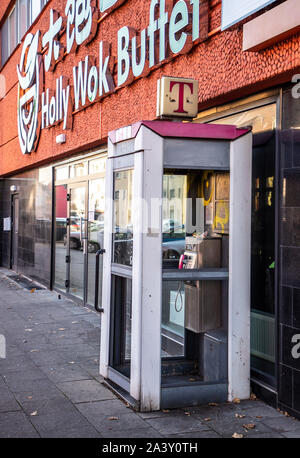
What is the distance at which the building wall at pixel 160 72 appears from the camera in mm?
4969

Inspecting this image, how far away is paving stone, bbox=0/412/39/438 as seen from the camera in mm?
4271

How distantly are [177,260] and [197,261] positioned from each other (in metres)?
0.18

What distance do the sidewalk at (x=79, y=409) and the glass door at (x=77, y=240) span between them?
112 inches

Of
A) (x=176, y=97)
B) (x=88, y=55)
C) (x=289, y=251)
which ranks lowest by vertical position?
(x=289, y=251)

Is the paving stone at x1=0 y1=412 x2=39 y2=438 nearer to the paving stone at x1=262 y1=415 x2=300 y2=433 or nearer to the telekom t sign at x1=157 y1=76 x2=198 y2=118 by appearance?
the paving stone at x1=262 y1=415 x2=300 y2=433

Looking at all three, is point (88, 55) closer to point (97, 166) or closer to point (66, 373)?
point (97, 166)

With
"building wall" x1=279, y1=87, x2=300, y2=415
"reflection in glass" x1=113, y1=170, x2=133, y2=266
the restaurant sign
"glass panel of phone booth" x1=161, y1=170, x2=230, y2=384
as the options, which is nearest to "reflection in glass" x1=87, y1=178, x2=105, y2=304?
the restaurant sign

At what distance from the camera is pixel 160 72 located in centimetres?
689

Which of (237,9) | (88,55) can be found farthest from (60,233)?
(237,9)

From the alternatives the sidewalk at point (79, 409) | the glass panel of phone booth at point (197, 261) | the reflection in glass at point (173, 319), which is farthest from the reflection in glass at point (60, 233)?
the glass panel of phone booth at point (197, 261)

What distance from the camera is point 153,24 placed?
6.92 meters

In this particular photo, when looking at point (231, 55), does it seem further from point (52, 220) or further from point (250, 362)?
point (52, 220)

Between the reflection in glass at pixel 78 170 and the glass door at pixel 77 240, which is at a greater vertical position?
the reflection in glass at pixel 78 170

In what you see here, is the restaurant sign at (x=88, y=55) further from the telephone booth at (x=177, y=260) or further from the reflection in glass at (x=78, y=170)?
the telephone booth at (x=177, y=260)
